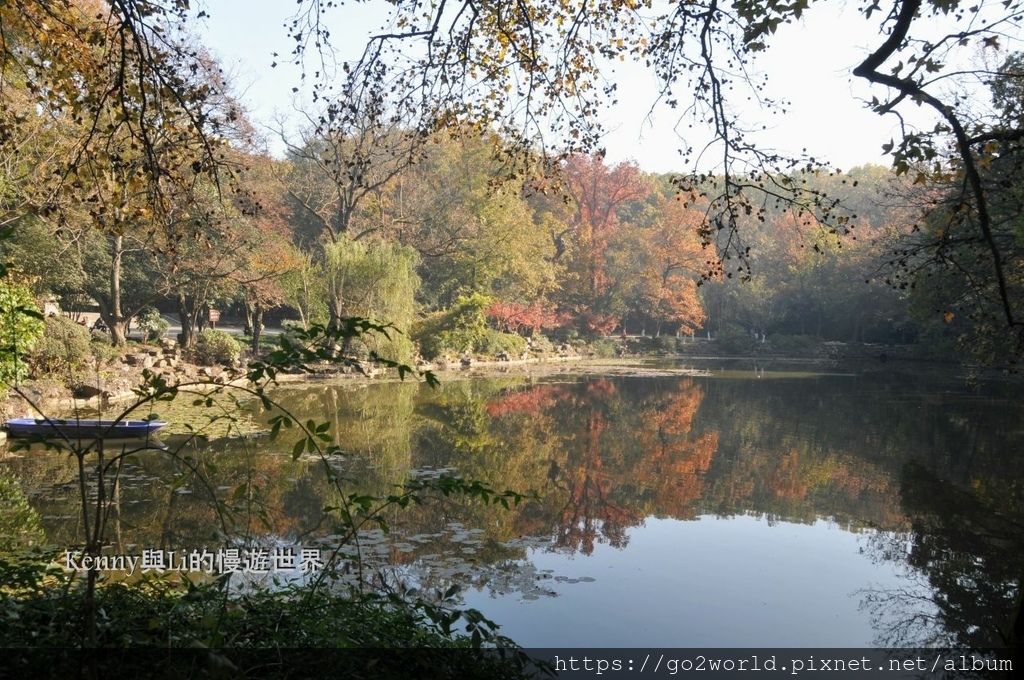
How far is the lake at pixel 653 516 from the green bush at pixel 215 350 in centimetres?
343

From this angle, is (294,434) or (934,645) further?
(294,434)

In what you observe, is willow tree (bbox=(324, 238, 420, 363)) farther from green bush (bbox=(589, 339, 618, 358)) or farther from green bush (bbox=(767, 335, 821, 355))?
green bush (bbox=(767, 335, 821, 355))

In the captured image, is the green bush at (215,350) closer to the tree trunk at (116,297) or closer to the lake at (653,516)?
the tree trunk at (116,297)

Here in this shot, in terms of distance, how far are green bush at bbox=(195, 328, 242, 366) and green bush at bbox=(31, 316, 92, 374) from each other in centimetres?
459

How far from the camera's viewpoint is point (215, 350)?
58.4ft

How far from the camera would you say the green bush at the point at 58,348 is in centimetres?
1220

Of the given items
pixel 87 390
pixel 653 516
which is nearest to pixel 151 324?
pixel 87 390

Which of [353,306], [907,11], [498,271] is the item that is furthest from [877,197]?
[907,11]

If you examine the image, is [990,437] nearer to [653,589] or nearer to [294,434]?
[653,589]

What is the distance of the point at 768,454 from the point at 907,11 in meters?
9.48

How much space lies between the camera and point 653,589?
591 cm

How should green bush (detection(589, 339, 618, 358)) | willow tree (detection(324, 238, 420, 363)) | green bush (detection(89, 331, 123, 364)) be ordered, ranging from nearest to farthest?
green bush (detection(89, 331, 123, 364)), willow tree (detection(324, 238, 420, 363)), green bush (detection(589, 339, 618, 358))

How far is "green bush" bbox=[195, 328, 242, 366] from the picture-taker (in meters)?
17.6

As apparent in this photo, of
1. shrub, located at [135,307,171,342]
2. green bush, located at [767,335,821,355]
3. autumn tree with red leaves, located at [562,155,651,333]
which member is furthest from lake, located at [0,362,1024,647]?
green bush, located at [767,335,821,355]
